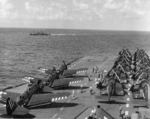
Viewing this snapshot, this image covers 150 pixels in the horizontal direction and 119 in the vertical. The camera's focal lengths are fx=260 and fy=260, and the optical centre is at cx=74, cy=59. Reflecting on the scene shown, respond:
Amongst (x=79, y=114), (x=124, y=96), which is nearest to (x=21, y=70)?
(x=124, y=96)

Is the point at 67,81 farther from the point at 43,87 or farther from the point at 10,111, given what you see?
the point at 10,111

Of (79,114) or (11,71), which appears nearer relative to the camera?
(79,114)

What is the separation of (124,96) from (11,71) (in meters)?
51.4

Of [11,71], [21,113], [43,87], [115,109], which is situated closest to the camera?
[21,113]

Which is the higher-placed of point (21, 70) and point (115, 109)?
point (115, 109)

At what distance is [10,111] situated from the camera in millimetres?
26969

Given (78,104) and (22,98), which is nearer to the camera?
(22,98)

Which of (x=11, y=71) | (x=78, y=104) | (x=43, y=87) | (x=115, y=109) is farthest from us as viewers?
(x=11, y=71)

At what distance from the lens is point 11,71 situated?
266 ft

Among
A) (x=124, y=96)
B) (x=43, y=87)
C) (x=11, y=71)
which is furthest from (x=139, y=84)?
(x=11, y=71)

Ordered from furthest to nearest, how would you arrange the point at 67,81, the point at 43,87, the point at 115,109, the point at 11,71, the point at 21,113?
the point at 11,71 → the point at 67,81 → the point at 43,87 → the point at 115,109 → the point at 21,113

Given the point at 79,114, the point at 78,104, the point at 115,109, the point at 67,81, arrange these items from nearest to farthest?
the point at 79,114
the point at 115,109
the point at 78,104
the point at 67,81

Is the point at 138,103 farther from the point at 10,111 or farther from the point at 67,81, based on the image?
the point at 10,111

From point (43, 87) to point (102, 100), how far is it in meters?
8.52
